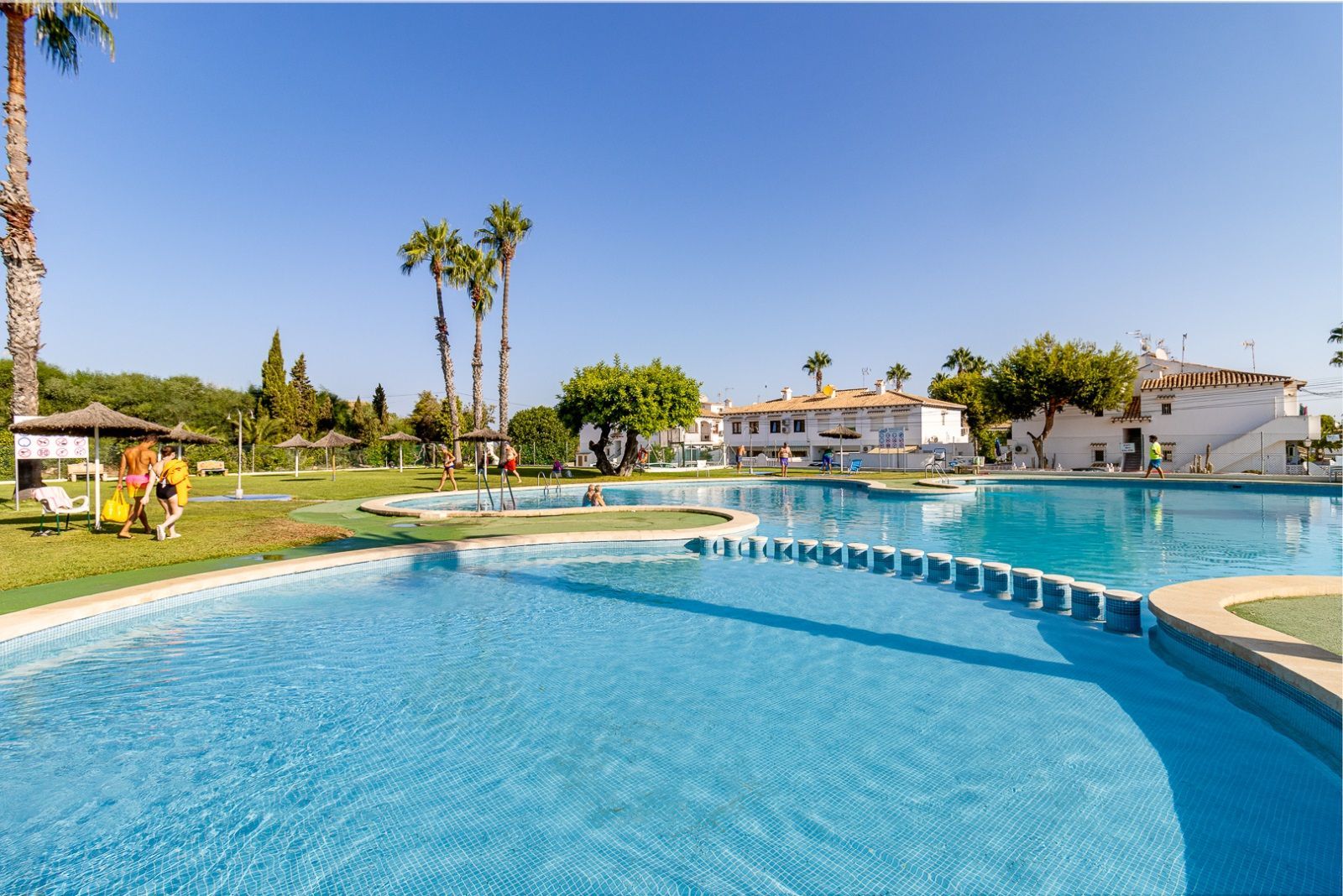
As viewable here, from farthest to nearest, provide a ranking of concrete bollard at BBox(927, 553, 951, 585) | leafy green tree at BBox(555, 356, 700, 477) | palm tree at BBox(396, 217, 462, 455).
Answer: palm tree at BBox(396, 217, 462, 455)
leafy green tree at BBox(555, 356, 700, 477)
concrete bollard at BBox(927, 553, 951, 585)

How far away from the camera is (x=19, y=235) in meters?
14.4

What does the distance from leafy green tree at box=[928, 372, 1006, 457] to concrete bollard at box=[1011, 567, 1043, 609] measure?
4080 cm

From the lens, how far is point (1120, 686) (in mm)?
5363

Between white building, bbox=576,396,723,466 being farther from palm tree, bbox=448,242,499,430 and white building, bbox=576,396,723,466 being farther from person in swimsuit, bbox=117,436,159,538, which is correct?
person in swimsuit, bbox=117,436,159,538

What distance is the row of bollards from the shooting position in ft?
22.8

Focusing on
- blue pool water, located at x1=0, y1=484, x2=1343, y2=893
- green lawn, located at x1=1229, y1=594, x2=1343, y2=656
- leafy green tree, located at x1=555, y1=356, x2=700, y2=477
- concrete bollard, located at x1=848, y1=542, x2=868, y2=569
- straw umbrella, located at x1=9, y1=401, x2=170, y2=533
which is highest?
leafy green tree, located at x1=555, y1=356, x2=700, y2=477

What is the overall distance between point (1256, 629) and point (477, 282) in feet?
120

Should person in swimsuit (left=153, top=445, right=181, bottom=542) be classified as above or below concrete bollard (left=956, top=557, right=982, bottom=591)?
above

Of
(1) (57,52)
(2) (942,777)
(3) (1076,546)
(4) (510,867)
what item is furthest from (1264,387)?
(1) (57,52)

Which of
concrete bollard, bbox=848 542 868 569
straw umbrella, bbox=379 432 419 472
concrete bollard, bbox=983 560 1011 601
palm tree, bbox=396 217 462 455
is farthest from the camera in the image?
palm tree, bbox=396 217 462 455

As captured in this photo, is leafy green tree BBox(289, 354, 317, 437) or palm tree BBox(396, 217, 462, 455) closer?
palm tree BBox(396, 217, 462, 455)

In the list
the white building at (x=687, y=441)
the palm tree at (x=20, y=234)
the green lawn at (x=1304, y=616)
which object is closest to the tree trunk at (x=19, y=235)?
the palm tree at (x=20, y=234)

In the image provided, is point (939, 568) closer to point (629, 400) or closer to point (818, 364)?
point (629, 400)

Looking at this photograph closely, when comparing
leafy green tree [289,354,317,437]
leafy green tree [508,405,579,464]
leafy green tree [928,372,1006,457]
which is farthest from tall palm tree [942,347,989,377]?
leafy green tree [289,354,317,437]
